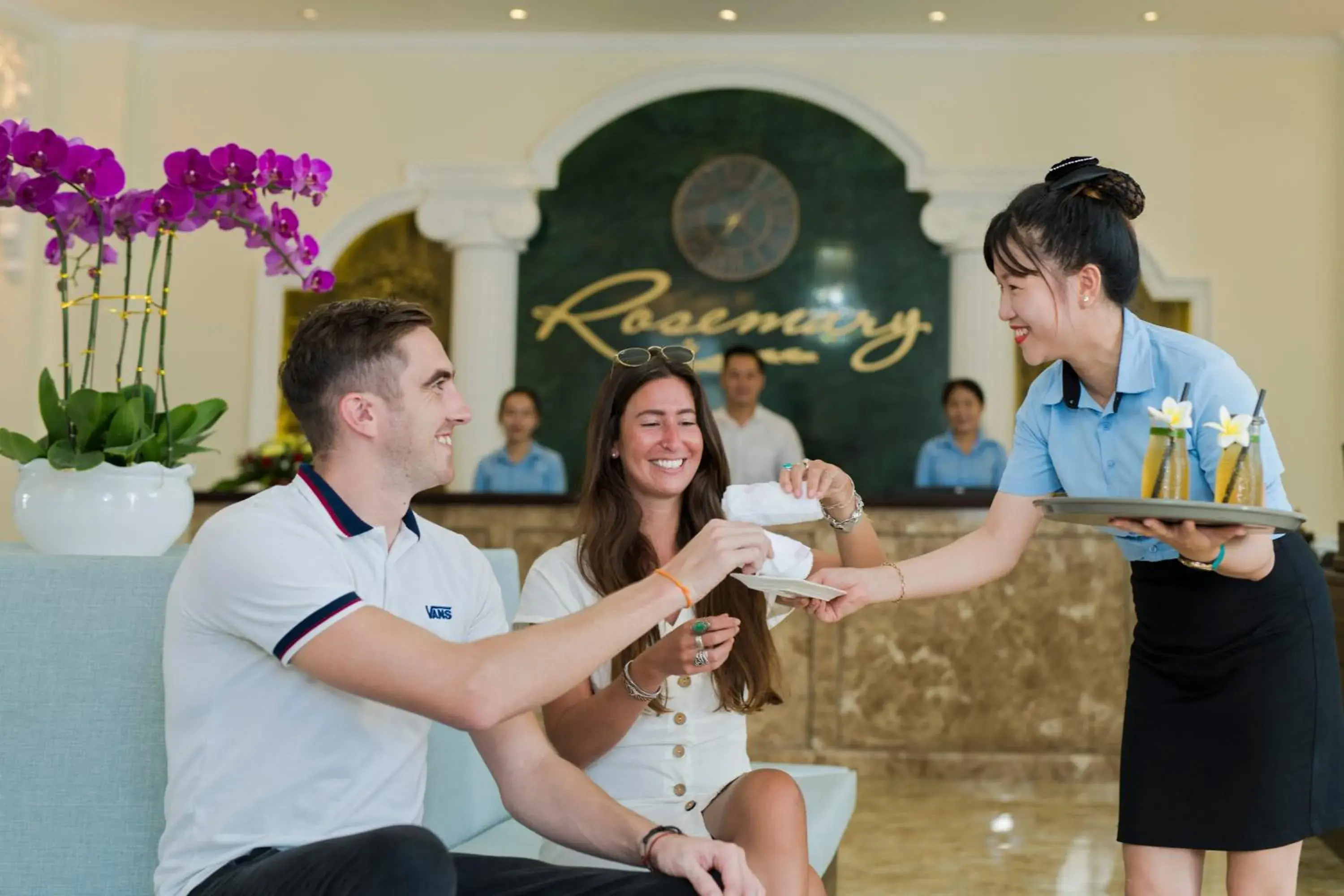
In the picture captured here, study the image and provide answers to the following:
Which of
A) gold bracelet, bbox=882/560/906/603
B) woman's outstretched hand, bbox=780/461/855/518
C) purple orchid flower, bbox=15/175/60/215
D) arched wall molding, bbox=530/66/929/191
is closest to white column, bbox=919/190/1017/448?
arched wall molding, bbox=530/66/929/191

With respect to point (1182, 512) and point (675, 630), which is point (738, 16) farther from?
point (1182, 512)

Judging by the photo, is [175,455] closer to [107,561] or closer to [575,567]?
[107,561]

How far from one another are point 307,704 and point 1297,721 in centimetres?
143

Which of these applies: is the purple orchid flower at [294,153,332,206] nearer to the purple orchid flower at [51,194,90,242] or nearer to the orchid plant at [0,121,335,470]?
the orchid plant at [0,121,335,470]

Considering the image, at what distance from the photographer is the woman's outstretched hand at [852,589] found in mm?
2195

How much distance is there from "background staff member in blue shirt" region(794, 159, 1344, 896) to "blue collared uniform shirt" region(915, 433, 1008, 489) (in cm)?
523

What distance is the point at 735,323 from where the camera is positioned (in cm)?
813

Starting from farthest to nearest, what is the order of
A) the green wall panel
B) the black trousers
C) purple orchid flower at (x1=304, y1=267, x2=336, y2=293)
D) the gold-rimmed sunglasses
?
the green wall panel → purple orchid flower at (x1=304, y1=267, x2=336, y2=293) → the gold-rimmed sunglasses → the black trousers

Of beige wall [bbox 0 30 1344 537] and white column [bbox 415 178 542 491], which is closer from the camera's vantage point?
beige wall [bbox 0 30 1344 537]

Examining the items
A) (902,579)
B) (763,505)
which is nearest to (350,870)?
(763,505)

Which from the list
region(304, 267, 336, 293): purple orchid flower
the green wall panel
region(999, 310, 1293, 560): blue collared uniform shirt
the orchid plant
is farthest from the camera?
the green wall panel

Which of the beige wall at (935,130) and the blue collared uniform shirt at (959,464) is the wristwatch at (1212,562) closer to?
the blue collared uniform shirt at (959,464)

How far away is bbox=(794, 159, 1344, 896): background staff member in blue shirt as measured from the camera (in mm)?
1934

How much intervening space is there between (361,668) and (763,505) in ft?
2.55
